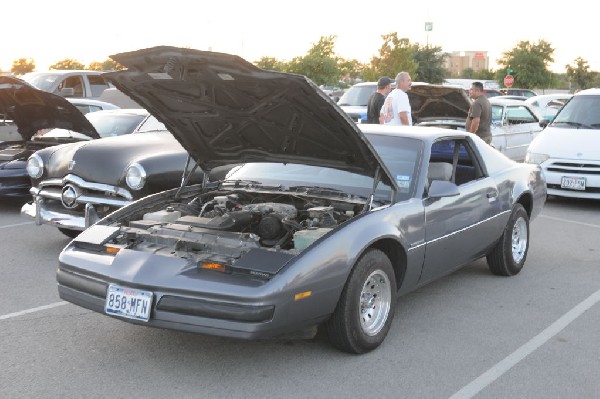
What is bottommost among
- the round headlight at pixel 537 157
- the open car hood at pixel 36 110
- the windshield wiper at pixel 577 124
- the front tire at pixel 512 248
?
the front tire at pixel 512 248

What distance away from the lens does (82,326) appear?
16.0ft

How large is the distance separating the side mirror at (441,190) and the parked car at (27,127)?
15.8 ft

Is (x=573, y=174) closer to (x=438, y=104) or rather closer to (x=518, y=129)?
(x=438, y=104)

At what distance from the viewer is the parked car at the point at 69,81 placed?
16.1 m

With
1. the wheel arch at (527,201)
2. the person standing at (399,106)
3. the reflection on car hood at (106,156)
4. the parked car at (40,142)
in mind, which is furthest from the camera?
the person standing at (399,106)

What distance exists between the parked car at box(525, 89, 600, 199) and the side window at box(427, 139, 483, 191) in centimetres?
460

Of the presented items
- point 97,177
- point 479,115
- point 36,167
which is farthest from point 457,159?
point 479,115

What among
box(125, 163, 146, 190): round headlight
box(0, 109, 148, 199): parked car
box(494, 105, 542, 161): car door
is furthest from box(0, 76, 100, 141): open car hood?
box(494, 105, 542, 161): car door

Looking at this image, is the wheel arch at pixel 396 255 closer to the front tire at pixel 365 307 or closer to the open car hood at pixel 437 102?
the front tire at pixel 365 307

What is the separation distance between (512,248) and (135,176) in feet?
11.6

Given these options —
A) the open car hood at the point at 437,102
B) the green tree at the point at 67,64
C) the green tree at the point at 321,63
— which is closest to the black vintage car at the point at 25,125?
the open car hood at the point at 437,102

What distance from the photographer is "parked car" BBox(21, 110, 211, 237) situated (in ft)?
22.5

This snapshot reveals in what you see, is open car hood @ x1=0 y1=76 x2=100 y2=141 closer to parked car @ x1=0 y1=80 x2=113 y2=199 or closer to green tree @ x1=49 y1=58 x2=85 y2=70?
parked car @ x1=0 y1=80 x2=113 y2=199

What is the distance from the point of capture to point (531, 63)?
6103 cm
